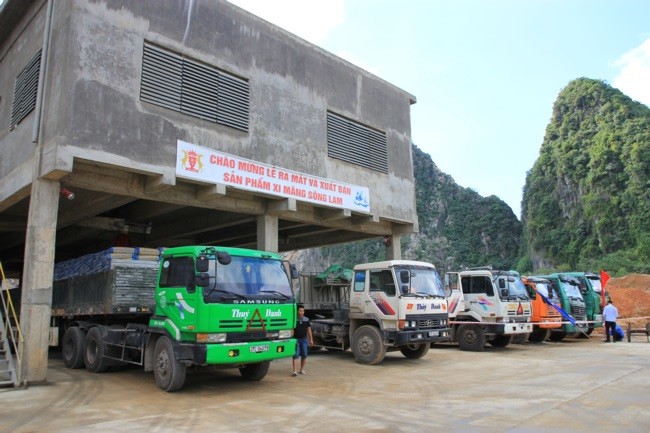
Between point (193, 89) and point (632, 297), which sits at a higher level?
point (193, 89)

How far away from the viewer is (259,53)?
1403cm

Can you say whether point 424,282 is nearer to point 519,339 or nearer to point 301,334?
point 301,334

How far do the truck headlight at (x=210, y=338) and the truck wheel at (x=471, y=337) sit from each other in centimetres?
1005

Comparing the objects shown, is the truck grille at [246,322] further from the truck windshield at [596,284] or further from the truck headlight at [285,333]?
the truck windshield at [596,284]

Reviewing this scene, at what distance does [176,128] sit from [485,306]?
1060cm

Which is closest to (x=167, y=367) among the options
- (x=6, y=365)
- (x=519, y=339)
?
(x=6, y=365)

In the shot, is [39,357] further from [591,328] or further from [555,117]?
[555,117]

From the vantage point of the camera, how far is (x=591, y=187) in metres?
52.3

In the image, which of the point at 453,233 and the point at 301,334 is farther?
the point at 453,233

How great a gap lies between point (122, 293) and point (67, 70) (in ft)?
16.0

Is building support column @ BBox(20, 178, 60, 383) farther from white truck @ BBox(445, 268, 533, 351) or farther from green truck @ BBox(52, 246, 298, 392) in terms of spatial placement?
white truck @ BBox(445, 268, 533, 351)

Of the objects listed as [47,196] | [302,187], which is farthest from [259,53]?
[47,196]

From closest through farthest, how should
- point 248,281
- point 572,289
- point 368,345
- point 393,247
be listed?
point 248,281 < point 368,345 < point 393,247 < point 572,289

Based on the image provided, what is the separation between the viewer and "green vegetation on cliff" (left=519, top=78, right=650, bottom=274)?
4762 cm
